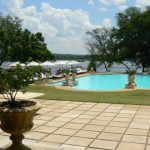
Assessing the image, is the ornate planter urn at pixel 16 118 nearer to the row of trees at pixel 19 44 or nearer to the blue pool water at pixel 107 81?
the blue pool water at pixel 107 81

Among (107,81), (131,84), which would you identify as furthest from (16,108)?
(107,81)

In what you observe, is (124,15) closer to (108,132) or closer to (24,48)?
(24,48)

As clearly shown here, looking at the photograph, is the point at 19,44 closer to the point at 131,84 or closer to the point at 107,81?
the point at 107,81

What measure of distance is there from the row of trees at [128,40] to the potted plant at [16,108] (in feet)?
101

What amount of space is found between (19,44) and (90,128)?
3348 centimetres

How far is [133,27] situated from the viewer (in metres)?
35.5

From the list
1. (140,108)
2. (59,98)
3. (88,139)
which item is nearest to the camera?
(88,139)

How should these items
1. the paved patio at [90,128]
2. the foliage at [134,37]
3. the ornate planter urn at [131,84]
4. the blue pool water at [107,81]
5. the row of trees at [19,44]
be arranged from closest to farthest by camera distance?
the paved patio at [90,128] < the ornate planter urn at [131,84] < the blue pool water at [107,81] < the foliage at [134,37] < the row of trees at [19,44]

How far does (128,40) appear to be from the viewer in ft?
118

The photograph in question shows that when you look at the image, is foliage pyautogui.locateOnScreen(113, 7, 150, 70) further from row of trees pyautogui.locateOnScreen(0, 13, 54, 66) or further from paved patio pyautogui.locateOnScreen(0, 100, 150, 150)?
paved patio pyautogui.locateOnScreen(0, 100, 150, 150)

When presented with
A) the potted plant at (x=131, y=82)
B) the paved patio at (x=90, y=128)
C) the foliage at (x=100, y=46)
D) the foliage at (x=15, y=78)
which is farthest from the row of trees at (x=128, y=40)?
the foliage at (x=15, y=78)

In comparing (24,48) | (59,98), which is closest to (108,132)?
(59,98)

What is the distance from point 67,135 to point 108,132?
1021mm

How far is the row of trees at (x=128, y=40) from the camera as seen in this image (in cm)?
3509
